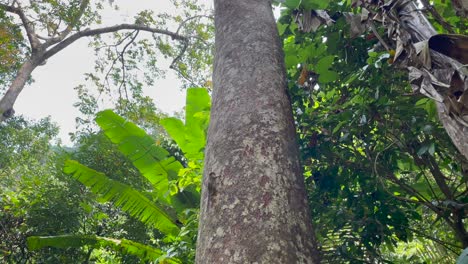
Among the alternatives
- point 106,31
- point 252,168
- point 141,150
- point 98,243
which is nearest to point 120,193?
point 141,150

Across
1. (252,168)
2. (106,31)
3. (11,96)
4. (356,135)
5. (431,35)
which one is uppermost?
(106,31)

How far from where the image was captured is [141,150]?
12.8 ft

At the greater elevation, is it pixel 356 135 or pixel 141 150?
pixel 356 135

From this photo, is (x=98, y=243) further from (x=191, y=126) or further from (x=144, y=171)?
(x=191, y=126)

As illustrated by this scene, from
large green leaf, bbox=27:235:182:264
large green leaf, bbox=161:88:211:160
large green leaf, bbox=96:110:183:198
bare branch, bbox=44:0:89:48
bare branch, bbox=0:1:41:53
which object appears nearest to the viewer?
large green leaf, bbox=27:235:182:264

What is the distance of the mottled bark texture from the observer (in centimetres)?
90

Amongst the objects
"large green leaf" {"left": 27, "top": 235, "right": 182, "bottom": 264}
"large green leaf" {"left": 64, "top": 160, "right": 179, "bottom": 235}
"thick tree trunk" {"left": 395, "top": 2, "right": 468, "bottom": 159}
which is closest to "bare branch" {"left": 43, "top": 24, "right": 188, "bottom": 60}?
"large green leaf" {"left": 64, "top": 160, "right": 179, "bottom": 235}

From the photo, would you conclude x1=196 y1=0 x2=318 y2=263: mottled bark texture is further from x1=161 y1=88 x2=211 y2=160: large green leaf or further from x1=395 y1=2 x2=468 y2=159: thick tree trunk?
x1=161 y1=88 x2=211 y2=160: large green leaf

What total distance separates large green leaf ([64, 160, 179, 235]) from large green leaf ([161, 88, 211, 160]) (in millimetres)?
707

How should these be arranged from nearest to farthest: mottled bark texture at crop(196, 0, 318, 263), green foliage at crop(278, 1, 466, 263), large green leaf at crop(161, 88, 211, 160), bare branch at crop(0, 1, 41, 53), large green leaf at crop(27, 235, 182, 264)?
1. mottled bark texture at crop(196, 0, 318, 263)
2. green foliage at crop(278, 1, 466, 263)
3. large green leaf at crop(27, 235, 182, 264)
4. large green leaf at crop(161, 88, 211, 160)
5. bare branch at crop(0, 1, 41, 53)

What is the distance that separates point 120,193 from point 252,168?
304 centimetres

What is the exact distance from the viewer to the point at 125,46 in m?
9.27

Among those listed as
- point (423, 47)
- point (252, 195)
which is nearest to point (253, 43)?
point (423, 47)

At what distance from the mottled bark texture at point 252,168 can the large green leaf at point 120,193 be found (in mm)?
2518
